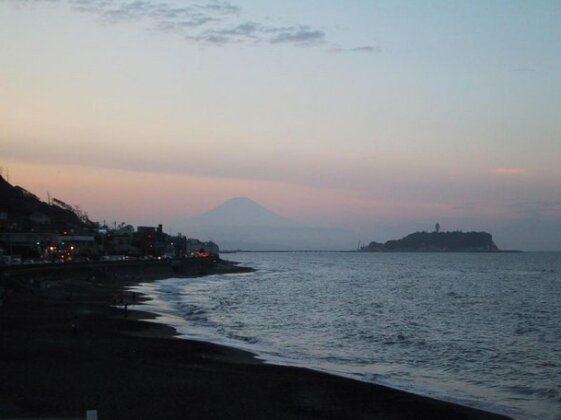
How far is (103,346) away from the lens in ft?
83.4

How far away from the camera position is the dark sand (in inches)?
624

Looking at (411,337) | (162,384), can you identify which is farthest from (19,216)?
(162,384)

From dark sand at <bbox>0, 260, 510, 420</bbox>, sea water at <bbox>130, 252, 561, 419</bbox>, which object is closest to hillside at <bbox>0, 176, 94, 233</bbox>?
sea water at <bbox>130, 252, 561, 419</bbox>

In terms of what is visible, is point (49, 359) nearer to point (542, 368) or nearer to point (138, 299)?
point (542, 368)

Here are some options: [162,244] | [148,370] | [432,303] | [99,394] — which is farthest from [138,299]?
[162,244]

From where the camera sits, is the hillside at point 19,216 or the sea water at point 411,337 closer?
the sea water at point 411,337

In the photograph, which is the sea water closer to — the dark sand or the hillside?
the dark sand

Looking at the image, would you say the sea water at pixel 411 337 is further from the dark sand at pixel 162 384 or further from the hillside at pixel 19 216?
the hillside at pixel 19 216

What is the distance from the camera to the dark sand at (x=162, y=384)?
Answer: 52.0ft

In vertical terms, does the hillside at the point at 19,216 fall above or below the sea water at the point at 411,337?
above

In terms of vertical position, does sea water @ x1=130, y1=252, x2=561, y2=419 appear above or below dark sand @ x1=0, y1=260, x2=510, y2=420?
below

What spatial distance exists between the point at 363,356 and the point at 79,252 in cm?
9863

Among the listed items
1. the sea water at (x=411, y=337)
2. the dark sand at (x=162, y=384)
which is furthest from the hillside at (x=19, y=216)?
the dark sand at (x=162, y=384)

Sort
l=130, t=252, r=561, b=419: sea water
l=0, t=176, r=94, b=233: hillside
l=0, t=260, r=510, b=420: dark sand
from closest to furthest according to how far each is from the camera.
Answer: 1. l=0, t=260, r=510, b=420: dark sand
2. l=130, t=252, r=561, b=419: sea water
3. l=0, t=176, r=94, b=233: hillside
